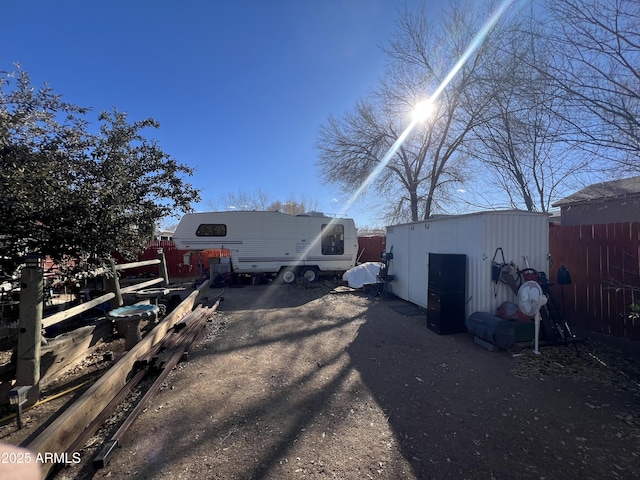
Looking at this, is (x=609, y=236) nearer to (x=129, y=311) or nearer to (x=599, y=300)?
(x=599, y=300)

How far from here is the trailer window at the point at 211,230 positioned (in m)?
11.3

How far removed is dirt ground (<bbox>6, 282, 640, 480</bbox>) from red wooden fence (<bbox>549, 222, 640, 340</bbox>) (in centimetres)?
53

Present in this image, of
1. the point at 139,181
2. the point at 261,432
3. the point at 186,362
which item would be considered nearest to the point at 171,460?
the point at 261,432

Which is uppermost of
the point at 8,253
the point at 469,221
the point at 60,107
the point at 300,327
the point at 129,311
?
the point at 60,107

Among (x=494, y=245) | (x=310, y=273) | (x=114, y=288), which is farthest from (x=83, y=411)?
(x=310, y=273)

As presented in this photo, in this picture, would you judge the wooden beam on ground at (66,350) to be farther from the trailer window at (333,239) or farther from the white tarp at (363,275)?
the trailer window at (333,239)

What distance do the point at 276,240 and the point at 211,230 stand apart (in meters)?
2.48

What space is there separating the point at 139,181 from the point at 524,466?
221 inches

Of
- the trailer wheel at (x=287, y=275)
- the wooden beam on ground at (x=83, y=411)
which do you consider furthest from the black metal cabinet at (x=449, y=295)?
the trailer wheel at (x=287, y=275)

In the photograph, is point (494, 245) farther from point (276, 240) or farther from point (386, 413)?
point (276, 240)

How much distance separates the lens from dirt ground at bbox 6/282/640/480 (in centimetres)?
234

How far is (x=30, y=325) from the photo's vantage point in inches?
120

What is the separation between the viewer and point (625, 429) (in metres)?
2.77

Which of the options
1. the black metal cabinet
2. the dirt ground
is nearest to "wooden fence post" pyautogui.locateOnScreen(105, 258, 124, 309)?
the dirt ground
